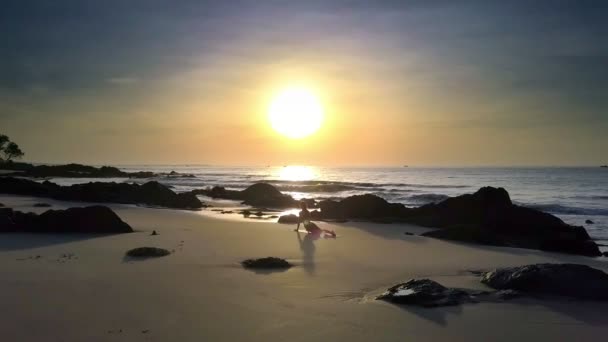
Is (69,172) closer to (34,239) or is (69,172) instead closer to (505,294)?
(34,239)

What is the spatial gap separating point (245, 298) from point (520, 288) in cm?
412

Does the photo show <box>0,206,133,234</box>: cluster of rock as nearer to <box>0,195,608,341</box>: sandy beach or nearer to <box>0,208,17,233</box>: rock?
<box>0,208,17,233</box>: rock

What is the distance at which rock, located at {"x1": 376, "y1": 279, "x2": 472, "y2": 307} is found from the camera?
636 cm

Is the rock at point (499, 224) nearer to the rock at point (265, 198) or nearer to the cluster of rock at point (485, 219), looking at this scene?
the cluster of rock at point (485, 219)

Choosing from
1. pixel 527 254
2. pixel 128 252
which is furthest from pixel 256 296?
pixel 527 254

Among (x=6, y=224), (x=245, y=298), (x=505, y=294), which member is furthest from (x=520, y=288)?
(x=6, y=224)

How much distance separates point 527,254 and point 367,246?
13.6ft

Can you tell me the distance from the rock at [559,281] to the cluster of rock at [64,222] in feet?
33.9

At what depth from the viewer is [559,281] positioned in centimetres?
703

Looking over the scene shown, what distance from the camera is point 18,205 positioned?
862 inches

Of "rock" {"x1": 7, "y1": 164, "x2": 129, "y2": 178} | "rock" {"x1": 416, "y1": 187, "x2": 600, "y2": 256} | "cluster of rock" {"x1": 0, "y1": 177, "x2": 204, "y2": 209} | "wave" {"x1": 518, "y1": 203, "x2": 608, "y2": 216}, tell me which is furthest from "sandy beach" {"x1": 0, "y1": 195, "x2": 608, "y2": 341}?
"rock" {"x1": 7, "y1": 164, "x2": 129, "y2": 178}

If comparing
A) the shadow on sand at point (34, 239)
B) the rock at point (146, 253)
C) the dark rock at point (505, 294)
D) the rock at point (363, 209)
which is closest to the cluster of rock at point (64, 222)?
the shadow on sand at point (34, 239)

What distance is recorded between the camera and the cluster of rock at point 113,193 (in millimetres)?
26078

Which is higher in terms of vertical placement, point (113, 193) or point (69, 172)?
point (69, 172)
